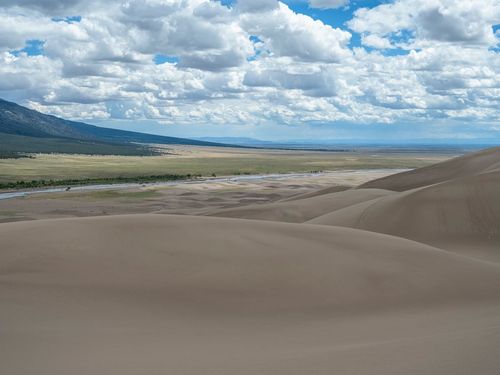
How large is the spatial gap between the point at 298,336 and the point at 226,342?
121 cm

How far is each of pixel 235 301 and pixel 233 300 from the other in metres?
0.06

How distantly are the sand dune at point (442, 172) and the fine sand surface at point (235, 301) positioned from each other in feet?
74.1

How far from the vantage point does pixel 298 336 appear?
9.38 m

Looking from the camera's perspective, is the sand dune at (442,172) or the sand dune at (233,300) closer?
the sand dune at (233,300)

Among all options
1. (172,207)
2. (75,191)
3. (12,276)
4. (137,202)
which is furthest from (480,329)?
(75,191)

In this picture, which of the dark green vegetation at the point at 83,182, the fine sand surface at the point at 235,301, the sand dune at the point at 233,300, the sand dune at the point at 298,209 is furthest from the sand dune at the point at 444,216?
the dark green vegetation at the point at 83,182

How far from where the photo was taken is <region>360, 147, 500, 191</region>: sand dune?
137 ft

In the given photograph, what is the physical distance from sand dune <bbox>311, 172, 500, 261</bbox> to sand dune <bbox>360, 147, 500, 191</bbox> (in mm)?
14349

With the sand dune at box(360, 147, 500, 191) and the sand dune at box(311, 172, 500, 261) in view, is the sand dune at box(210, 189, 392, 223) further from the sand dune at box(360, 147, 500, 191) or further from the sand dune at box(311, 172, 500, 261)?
the sand dune at box(360, 147, 500, 191)

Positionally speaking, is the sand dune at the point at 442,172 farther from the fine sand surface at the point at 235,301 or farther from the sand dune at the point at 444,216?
the fine sand surface at the point at 235,301

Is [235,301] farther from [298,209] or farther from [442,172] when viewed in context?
[442,172]

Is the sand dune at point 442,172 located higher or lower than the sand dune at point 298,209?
higher

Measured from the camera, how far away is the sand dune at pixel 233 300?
302 inches

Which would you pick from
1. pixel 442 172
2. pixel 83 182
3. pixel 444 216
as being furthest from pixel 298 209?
pixel 83 182
